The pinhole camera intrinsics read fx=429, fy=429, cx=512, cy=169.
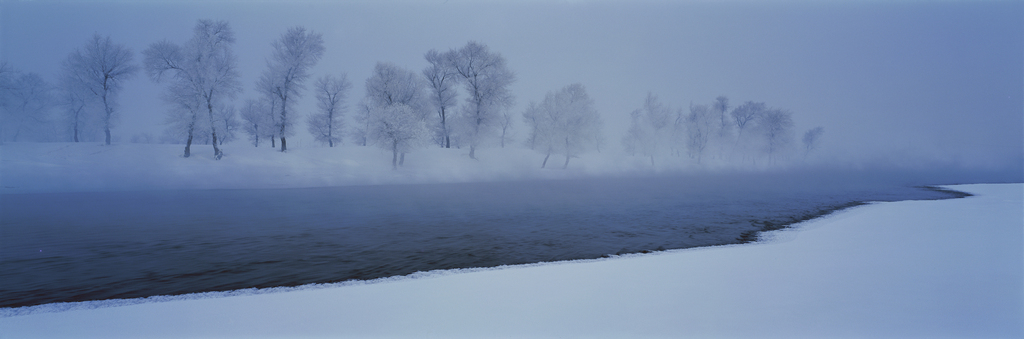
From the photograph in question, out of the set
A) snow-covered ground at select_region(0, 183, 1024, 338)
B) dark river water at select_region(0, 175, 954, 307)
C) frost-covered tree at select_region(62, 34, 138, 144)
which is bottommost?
dark river water at select_region(0, 175, 954, 307)

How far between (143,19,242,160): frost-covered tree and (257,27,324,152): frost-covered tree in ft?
20.9

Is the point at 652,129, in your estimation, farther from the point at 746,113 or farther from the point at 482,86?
the point at 482,86

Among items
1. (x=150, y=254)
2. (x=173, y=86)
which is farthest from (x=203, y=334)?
(x=173, y=86)

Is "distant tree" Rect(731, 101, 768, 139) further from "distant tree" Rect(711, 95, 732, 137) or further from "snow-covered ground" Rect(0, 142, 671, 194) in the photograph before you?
"snow-covered ground" Rect(0, 142, 671, 194)

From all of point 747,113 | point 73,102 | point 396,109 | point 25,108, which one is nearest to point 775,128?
point 747,113

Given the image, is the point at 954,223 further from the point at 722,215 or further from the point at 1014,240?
the point at 722,215

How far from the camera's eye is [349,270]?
8.59m

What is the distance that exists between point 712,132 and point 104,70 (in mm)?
84795

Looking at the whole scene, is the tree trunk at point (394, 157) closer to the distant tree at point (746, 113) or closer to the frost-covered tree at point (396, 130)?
the frost-covered tree at point (396, 130)

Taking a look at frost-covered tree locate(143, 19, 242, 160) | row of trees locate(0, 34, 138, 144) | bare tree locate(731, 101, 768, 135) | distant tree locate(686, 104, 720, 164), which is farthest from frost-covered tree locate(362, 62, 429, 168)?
bare tree locate(731, 101, 768, 135)

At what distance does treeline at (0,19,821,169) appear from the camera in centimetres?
3681

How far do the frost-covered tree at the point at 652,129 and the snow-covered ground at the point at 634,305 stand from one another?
6890cm

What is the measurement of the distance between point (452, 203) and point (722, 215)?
12942 millimetres

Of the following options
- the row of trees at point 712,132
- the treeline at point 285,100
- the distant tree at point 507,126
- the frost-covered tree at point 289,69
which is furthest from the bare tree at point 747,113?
the frost-covered tree at point 289,69
